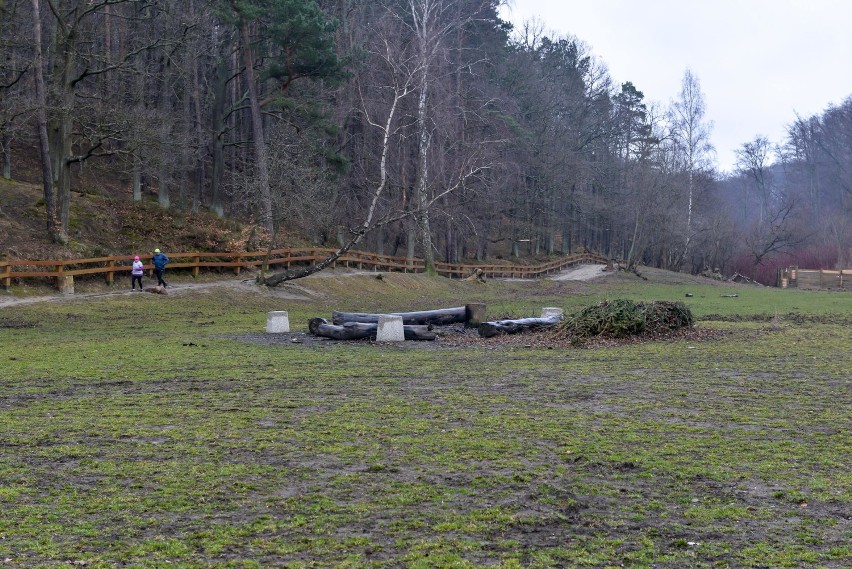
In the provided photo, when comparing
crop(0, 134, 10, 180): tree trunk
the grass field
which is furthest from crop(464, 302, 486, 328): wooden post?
crop(0, 134, 10, 180): tree trunk

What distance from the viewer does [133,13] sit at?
154ft

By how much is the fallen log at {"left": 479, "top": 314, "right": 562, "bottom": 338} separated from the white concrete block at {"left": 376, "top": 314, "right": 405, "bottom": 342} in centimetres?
197

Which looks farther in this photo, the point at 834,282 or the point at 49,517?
the point at 834,282

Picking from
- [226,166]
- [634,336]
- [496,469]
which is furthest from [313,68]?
[496,469]

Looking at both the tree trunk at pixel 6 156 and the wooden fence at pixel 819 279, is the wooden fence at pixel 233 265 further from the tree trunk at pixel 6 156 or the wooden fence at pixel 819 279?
the wooden fence at pixel 819 279

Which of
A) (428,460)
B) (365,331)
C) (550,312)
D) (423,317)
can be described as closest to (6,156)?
(423,317)

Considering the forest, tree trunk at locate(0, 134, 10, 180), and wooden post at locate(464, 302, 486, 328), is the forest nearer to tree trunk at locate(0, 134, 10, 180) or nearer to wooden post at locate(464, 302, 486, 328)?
tree trunk at locate(0, 134, 10, 180)

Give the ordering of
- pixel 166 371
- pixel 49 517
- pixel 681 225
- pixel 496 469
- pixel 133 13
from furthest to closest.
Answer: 1. pixel 681 225
2. pixel 133 13
3. pixel 166 371
4. pixel 496 469
5. pixel 49 517

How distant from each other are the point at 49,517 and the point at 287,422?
13.1 feet

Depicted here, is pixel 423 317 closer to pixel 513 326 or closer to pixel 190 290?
pixel 513 326

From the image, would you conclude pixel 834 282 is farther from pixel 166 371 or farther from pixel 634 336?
pixel 166 371

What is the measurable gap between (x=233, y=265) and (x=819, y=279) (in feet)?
144

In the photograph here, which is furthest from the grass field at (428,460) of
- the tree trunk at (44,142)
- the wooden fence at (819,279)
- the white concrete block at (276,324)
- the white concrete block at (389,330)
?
the wooden fence at (819,279)

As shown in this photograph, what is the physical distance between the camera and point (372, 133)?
2218 inches
